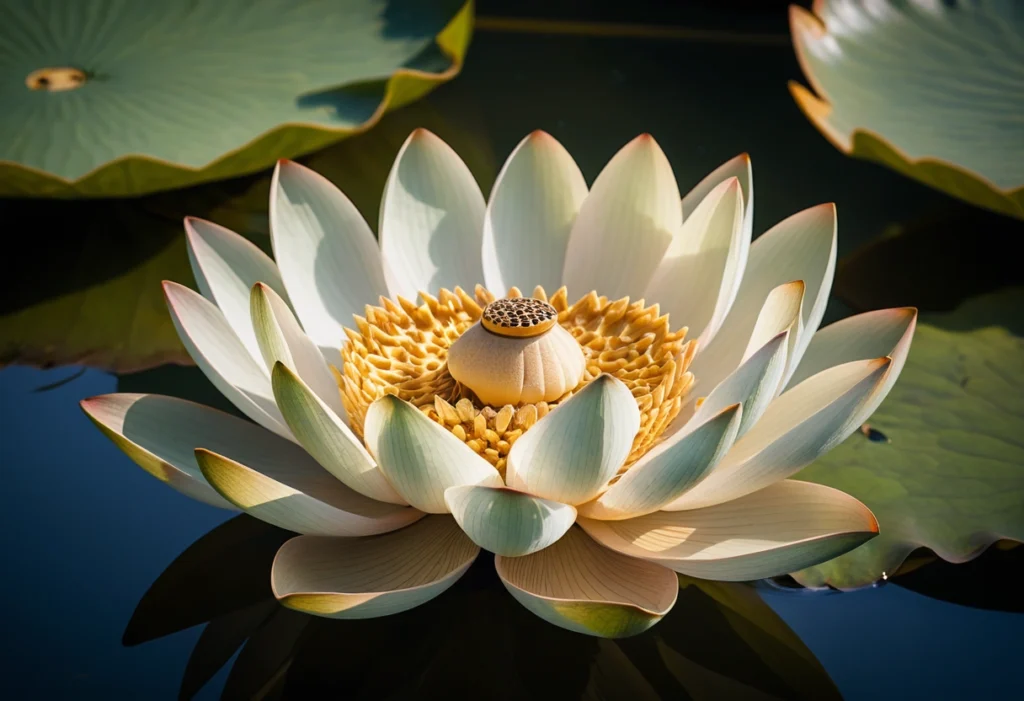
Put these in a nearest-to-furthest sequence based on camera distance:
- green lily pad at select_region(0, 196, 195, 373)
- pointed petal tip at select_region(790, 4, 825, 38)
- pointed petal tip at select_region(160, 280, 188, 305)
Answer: pointed petal tip at select_region(160, 280, 188, 305)
green lily pad at select_region(0, 196, 195, 373)
pointed petal tip at select_region(790, 4, 825, 38)

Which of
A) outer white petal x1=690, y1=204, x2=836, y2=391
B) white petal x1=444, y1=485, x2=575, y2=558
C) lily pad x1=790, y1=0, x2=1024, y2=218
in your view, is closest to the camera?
white petal x1=444, y1=485, x2=575, y2=558

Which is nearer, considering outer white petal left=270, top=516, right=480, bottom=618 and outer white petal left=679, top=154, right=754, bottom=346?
outer white petal left=270, top=516, right=480, bottom=618

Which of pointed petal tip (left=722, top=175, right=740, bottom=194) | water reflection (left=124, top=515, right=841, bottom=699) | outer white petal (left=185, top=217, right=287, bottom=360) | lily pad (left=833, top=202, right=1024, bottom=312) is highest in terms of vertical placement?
outer white petal (left=185, top=217, right=287, bottom=360)

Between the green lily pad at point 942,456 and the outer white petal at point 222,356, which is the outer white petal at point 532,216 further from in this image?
the green lily pad at point 942,456

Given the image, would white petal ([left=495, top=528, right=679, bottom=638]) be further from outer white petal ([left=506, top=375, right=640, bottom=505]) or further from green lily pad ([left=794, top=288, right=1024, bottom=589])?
green lily pad ([left=794, top=288, right=1024, bottom=589])

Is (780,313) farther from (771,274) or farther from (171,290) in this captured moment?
(171,290)

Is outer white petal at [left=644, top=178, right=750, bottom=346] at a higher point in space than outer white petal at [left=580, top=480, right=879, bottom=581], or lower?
higher

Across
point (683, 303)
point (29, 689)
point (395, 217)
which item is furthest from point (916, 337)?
point (29, 689)

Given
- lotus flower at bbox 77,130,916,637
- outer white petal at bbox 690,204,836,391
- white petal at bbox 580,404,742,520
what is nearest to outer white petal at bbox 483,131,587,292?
lotus flower at bbox 77,130,916,637
